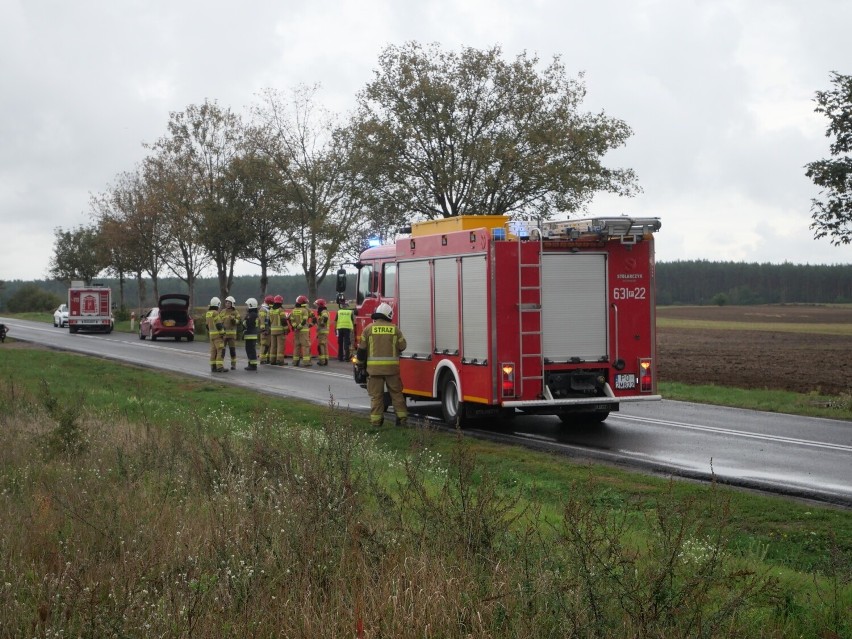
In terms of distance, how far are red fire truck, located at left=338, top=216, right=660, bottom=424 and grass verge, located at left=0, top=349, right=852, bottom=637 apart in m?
4.63

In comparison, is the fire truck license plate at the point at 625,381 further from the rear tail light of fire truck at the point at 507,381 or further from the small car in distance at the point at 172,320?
the small car in distance at the point at 172,320

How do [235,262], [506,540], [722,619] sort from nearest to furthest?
[722,619] < [506,540] < [235,262]

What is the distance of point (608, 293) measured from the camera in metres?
14.6

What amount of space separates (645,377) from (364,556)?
30.9ft

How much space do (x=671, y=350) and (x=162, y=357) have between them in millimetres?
17353

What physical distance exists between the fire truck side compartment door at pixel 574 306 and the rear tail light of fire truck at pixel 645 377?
58cm

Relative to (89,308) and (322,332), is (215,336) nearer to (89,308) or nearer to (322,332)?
(322,332)

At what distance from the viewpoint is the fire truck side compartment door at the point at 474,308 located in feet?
46.5

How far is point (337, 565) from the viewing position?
232 inches

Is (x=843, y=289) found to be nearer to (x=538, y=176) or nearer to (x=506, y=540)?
(x=538, y=176)

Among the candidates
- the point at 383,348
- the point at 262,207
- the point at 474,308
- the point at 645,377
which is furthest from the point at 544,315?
the point at 262,207

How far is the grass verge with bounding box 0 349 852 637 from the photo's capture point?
502cm

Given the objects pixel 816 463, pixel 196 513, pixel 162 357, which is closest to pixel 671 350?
pixel 162 357

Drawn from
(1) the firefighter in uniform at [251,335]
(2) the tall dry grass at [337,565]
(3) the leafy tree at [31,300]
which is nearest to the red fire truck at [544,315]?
(2) the tall dry grass at [337,565]
